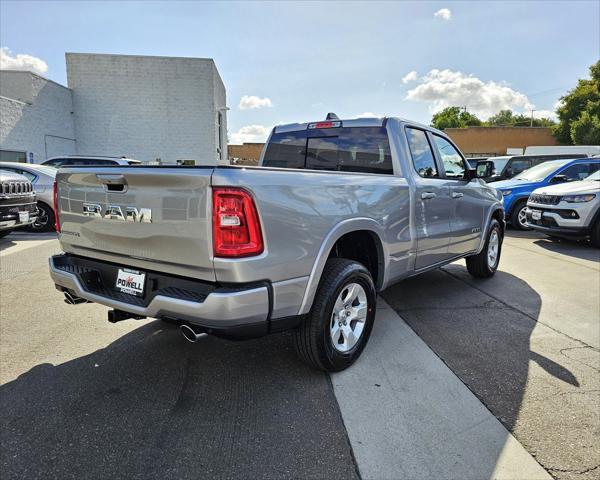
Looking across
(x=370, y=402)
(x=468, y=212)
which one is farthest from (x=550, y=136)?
(x=370, y=402)

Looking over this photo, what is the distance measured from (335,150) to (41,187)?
7803 millimetres

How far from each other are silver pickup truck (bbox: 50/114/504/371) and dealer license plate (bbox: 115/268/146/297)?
0.01m

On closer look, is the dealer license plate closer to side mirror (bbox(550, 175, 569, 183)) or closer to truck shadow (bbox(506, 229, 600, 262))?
truck shadow (bbox(506, 229, 600, 262))

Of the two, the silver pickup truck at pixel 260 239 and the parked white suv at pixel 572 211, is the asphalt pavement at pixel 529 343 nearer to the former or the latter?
the silver pickup truck at pixel 260 239

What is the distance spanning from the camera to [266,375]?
9.93 ft

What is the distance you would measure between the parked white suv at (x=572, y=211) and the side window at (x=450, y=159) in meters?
4.54

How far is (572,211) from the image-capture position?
813cm

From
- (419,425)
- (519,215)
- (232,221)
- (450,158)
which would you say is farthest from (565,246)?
(232,221)

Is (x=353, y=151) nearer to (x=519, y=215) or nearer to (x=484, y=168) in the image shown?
(x=484, y=168)

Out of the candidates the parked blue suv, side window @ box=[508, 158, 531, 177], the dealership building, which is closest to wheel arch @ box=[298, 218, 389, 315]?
the parked blue suv

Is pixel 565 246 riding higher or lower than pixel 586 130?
lower

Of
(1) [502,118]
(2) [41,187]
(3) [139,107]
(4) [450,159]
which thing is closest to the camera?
(4) [450,159]

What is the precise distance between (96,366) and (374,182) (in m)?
2.54

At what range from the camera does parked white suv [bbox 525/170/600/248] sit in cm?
804
